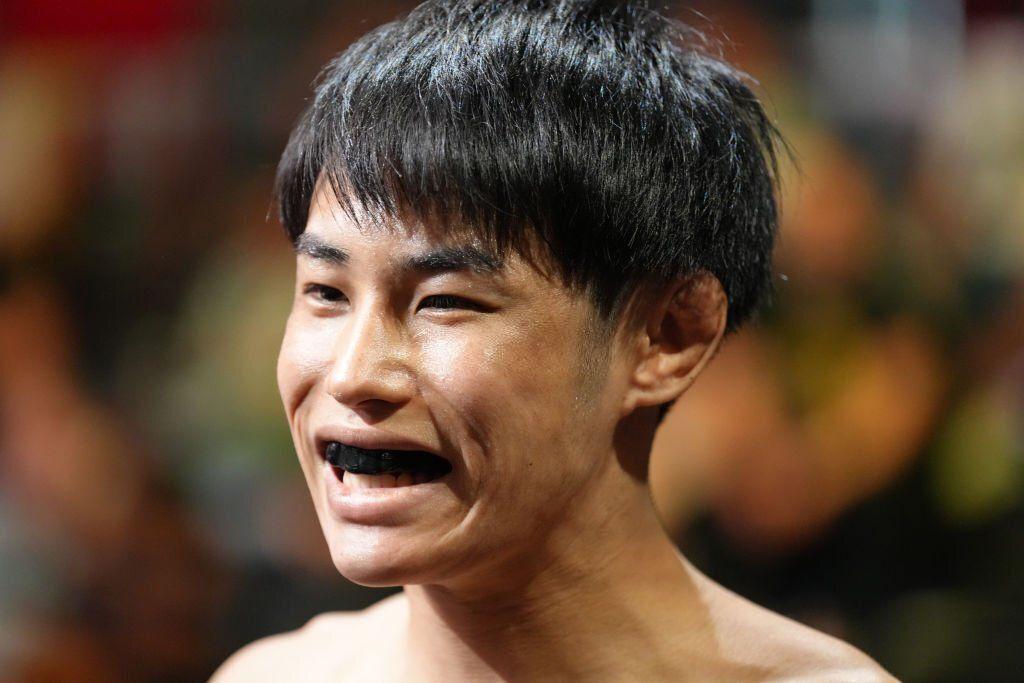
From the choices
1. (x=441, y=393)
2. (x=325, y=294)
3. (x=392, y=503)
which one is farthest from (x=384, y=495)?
(x=325, y=294)

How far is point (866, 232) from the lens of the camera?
8.71ft

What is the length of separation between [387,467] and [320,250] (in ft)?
0.85

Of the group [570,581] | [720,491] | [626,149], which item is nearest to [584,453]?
[570,581]

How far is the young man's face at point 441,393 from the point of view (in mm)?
1354

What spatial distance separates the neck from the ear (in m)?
0.12

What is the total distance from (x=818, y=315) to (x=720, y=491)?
436mm

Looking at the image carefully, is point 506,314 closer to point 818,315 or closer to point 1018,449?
point 818,315

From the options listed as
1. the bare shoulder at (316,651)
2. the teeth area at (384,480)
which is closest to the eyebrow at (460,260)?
the teeth area at (384,480)

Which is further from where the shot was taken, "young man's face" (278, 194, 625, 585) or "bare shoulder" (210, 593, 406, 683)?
"bare shoulder" (210, 593, 406, 683)

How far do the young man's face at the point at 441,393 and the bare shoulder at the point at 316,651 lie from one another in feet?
1.53

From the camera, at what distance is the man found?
4.46ft

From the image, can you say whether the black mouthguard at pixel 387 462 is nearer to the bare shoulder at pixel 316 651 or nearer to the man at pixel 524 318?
the man at pixel 524 318

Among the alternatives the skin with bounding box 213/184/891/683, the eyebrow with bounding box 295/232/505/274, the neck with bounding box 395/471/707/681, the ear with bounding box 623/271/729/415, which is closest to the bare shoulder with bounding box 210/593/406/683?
the skin with bounding box 213/184/891/683

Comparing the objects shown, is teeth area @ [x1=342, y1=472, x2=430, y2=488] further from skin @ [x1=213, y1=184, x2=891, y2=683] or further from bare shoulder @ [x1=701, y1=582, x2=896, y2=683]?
bare shoulder @ [x1=701, y1=582, x2=896, y2=683]
